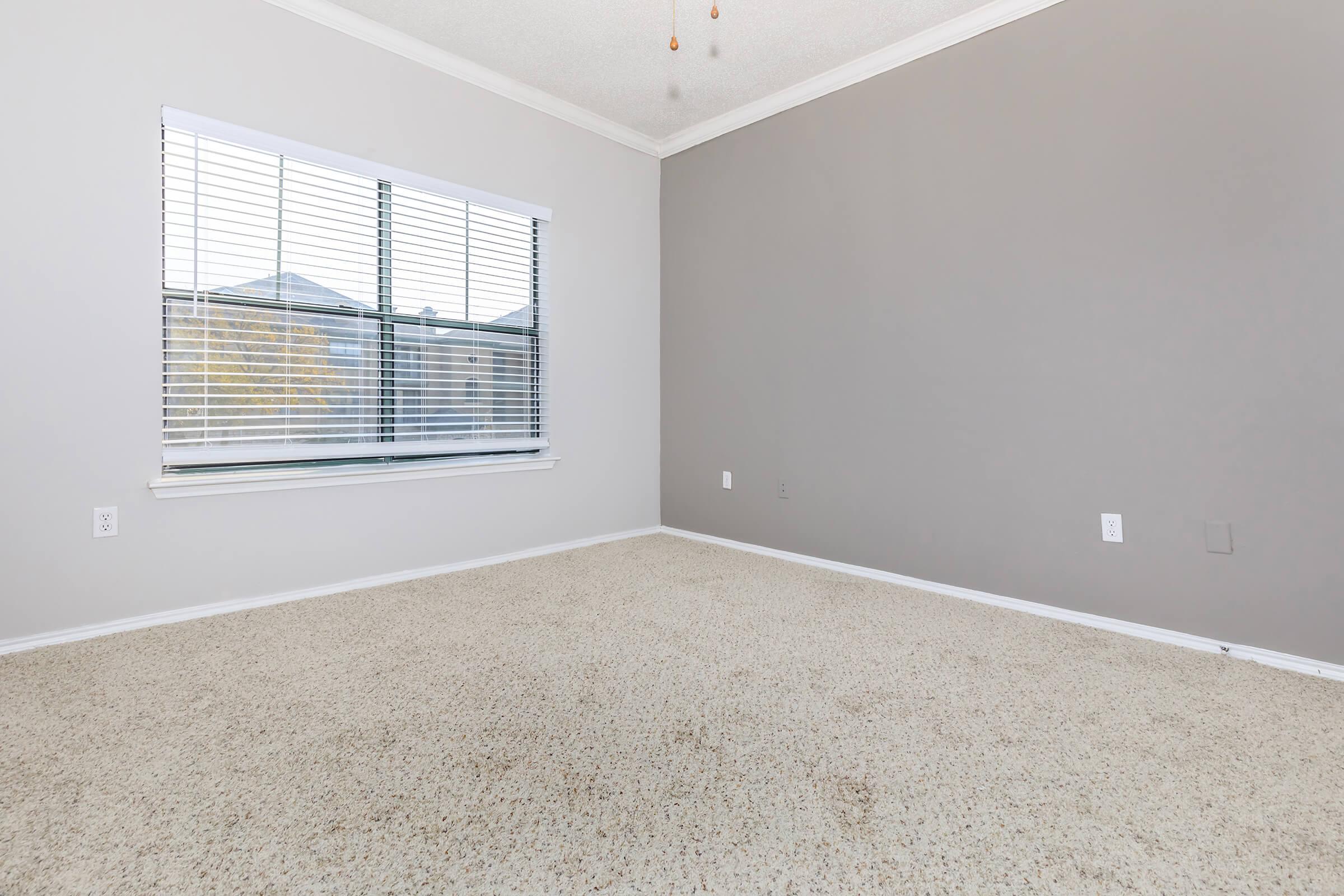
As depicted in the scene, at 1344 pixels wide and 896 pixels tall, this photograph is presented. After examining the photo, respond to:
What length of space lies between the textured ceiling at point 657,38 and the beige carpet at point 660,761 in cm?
265

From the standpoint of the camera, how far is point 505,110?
3.33m

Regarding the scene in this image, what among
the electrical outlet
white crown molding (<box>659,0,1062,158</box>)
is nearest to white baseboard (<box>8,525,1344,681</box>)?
the electrical outlet

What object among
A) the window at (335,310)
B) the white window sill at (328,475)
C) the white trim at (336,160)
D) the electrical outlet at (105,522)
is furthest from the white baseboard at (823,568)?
the white trim at (336,160)

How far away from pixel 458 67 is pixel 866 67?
2.07 m

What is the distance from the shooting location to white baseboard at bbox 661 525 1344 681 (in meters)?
2.03

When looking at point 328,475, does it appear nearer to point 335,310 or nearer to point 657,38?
point 335,310

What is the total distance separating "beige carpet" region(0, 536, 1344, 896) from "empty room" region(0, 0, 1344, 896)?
0.01 meters

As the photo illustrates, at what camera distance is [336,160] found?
108 inches

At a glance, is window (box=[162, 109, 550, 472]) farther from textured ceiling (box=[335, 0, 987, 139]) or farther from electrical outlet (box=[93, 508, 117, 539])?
textured ceiling (box=[335, 0, 987, 139])

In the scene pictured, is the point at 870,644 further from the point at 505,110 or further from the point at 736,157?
the point at 505,110

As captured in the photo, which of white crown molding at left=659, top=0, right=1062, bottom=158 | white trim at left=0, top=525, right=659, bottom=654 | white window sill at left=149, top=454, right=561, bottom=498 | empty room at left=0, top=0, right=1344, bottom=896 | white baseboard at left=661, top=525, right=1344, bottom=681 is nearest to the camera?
empty room at left=0, top=0, right=1344, bottom=896

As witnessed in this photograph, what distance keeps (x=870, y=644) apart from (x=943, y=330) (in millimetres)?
1512

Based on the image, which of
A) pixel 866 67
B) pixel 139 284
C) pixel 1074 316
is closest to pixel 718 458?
pixel 1074 316

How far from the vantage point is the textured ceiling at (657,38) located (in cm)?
265
